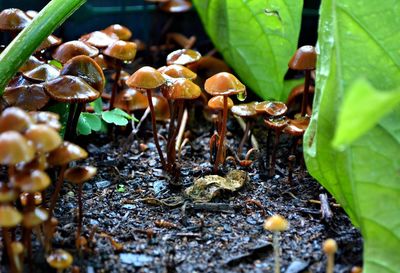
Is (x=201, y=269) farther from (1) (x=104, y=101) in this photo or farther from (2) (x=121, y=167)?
(1) (x=104, y=101)

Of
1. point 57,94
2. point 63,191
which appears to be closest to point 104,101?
point 63,191

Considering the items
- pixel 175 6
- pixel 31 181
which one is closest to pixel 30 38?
pixel 31 181

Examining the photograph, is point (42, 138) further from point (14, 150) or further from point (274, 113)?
point (274, 113)

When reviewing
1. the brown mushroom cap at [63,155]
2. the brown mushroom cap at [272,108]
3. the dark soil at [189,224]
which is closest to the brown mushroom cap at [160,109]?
the dark soil at [189,224]

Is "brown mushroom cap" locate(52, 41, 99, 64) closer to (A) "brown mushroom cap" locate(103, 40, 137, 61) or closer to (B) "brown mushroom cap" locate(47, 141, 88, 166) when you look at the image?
(A) "brown mushroom cap" locate(103, 40, 137, 61)

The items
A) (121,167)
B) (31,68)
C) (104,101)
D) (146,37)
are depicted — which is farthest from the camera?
(146,37)

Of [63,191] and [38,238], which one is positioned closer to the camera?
[38,238]
